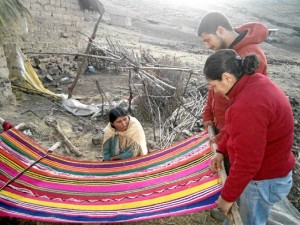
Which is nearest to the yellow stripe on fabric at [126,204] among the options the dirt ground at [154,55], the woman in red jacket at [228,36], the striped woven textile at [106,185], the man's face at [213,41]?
the striped woven textile at [106,185]

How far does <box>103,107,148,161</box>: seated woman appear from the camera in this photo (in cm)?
317

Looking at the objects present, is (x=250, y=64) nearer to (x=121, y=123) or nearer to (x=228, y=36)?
(x=228, y=36)

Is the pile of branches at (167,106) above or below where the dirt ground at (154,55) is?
above

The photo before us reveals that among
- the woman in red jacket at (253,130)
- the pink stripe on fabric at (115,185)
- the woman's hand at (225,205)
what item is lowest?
the pink stripe on fabric at (115,185)

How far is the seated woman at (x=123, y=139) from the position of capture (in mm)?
3170

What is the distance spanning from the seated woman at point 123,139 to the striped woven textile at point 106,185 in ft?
1.50

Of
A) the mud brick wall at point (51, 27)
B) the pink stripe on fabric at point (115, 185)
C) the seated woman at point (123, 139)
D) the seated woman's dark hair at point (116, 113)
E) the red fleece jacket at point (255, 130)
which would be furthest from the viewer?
the mud brick wall at point (51, 27)

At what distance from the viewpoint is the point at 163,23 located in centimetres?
2203

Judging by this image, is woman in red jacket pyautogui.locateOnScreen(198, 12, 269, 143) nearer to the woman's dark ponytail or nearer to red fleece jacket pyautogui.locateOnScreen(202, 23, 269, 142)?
red fleece jacket pyautogui.locateOnScreen(202, 23, 269, 142)

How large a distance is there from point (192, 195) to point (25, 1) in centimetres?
606

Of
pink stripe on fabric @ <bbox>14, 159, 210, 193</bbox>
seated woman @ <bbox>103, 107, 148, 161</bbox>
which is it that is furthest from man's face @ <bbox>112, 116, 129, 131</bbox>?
pink stripe on fabric @ <bbox>14, 159, 210, 193</bbox>

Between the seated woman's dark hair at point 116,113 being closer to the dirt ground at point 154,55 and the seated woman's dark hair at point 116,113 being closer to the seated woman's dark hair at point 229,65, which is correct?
the dirt ground at point 154,55

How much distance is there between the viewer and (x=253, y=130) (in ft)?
4.45

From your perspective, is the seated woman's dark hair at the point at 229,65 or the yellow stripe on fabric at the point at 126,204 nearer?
the seated woman's dark hair at the point at 229,65
